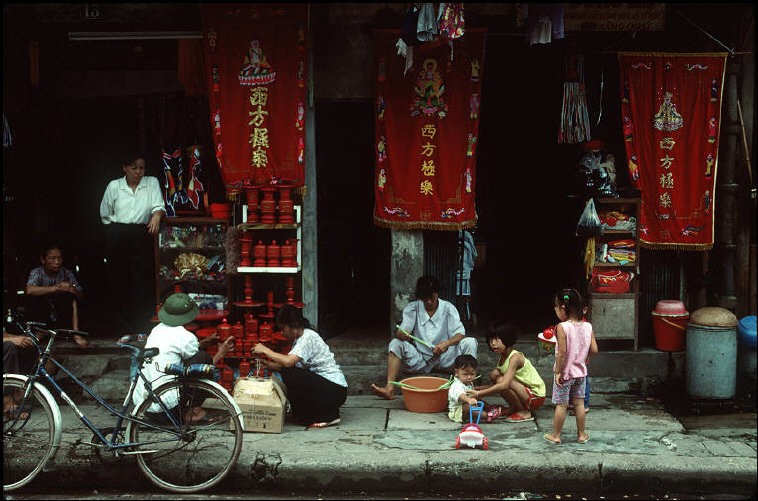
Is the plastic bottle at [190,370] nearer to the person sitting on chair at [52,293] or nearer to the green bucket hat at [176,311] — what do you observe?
the green bucket hat at [176,311]

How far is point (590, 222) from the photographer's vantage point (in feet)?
29.0

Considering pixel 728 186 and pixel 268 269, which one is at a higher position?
pixel 728 186

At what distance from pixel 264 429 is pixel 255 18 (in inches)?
183

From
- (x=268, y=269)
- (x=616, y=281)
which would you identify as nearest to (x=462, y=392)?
(x=616, y=281)

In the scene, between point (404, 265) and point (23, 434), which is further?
point (404, 265)

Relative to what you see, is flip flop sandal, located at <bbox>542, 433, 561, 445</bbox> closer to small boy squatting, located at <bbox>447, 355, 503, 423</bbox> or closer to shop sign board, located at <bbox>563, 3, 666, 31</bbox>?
small boy squatting, located at <bbox>447, 355, 503, 423</bbox>

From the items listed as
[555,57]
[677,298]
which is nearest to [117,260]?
[555,57]

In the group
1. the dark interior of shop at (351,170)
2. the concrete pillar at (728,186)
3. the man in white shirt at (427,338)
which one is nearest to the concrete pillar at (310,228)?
the dark interior of shop at (351,170)

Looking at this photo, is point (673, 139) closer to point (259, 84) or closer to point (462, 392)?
point (462, 392)

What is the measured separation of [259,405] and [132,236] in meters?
3.29

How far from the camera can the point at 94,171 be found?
10844 mm

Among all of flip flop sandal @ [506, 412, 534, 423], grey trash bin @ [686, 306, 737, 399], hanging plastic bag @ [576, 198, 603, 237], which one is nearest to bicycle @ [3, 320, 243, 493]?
flip flop sandal @ [506, 412, 534, 423]

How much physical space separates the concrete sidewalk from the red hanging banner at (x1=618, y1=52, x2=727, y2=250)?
2.66 meters

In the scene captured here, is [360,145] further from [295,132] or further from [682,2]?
[682,2]
